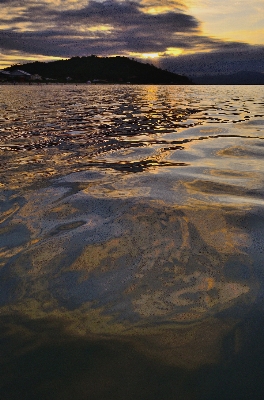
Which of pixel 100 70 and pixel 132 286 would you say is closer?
pixel 132 286

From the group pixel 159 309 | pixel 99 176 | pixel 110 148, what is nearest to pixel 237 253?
pixel 159 309

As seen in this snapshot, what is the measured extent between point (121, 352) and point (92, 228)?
5.08ft

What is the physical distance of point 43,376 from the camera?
1450 mm

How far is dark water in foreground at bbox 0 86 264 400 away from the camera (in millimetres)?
1452

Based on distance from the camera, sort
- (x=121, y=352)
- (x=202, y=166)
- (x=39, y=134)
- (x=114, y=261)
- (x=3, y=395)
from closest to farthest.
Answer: (x=3, y=395) < (x=121, y=352) < (x=114, y=261) < (x=202, y=166) < (x=39, y=134)

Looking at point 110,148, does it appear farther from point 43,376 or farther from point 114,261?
point 43,376

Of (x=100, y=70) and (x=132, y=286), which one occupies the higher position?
(x=100, y=70)

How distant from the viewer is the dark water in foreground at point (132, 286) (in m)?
1.45

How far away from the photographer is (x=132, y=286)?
2.17 metres

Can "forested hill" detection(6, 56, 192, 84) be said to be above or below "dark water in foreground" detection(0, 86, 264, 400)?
above

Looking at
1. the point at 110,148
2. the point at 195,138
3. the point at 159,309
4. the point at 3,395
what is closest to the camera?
the point at 3,395

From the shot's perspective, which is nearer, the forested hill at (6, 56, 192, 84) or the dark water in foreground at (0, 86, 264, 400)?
the dark water in foreground at (0, 86, 264, 400)

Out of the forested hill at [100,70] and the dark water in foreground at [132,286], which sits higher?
the forested hill at [100,70]

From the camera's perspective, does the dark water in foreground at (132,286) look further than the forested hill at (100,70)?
No
